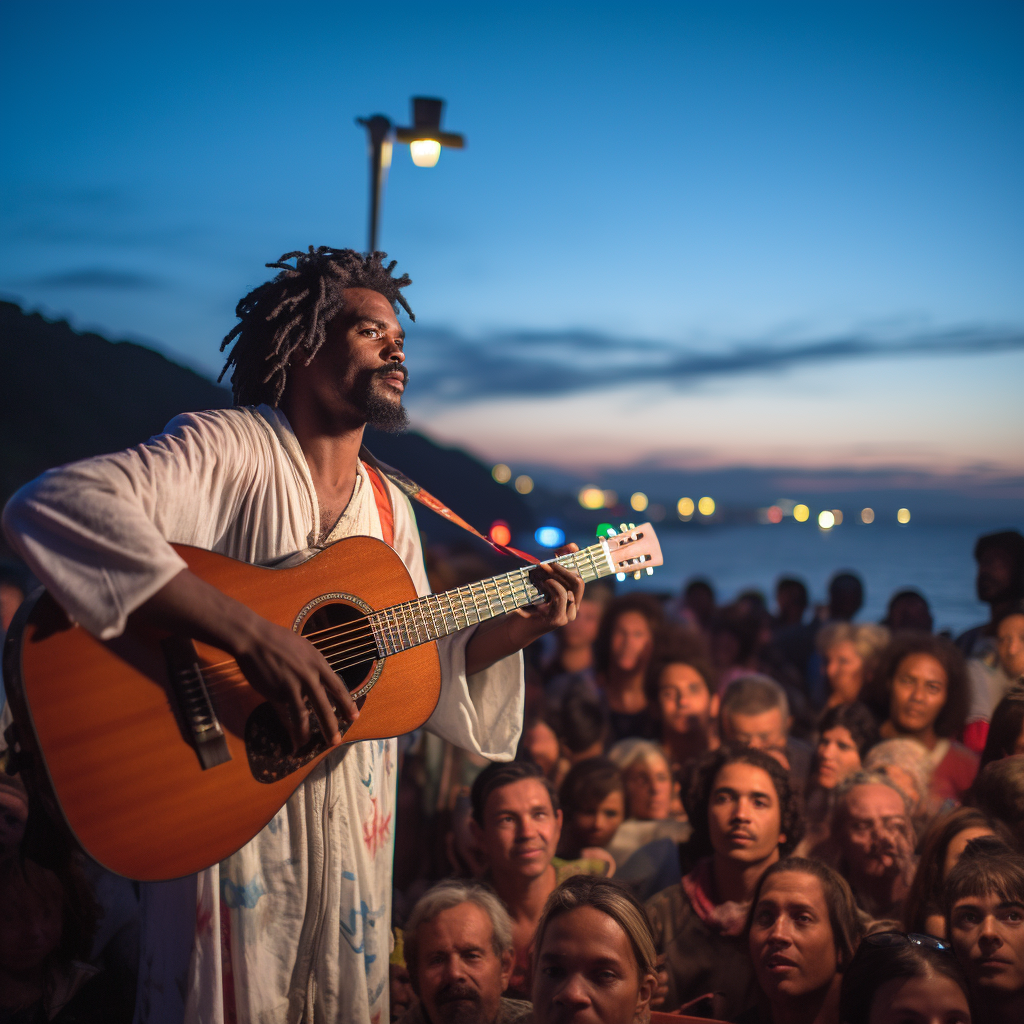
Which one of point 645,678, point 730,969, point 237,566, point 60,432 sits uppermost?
point 60,432

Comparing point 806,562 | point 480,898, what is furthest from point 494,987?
point 806,562

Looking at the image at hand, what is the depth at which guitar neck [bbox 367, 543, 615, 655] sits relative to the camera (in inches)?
89.0

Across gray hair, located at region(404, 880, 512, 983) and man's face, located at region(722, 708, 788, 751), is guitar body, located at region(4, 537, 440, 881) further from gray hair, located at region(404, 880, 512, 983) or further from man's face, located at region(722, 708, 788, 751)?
man's face, located at region(722, 708, 788, 751)

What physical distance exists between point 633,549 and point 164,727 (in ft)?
4.85

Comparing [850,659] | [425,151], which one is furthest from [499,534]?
[425,151]

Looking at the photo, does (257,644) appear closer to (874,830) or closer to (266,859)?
(266,859)

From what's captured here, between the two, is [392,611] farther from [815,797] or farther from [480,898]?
[815,797]

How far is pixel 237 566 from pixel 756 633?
6134 millimetres

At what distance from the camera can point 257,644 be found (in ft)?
6.14

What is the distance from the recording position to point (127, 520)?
175 centimetres

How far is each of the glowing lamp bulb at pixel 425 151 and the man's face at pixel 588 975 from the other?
5077mm

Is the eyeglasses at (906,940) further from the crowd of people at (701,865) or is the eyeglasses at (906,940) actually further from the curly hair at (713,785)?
the curly hair at (713,785)

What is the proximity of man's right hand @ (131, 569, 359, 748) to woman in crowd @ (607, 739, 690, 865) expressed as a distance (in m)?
2.71

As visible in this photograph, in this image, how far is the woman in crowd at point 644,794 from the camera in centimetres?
421
